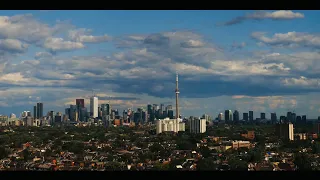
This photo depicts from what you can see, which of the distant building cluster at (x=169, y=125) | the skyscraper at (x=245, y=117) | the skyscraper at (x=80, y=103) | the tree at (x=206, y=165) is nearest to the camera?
the tree at (x=206, y=165)

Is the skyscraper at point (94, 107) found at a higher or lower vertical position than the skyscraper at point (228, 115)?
higher

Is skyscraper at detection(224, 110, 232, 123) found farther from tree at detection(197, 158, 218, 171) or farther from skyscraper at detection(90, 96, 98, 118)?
tree at detection(197, 158, 218, 171)

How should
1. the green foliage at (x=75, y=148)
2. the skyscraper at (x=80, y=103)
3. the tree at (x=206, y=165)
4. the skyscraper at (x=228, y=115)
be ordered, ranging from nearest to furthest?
1. the tree at (x=206, y=165)
2. the green foliage at (x=75, y=148)
3. the skyscraper at (x=228, y=115)
4. the skyscraper at (x=80, y=103)

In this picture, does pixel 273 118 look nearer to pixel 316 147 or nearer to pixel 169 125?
pixel 316 147

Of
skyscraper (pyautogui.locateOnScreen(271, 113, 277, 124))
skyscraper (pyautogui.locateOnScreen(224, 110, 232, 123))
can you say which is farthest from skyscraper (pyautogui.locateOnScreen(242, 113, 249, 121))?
skyscraper (pyautogui.locateOnScreen(271, 113, 277, 124))

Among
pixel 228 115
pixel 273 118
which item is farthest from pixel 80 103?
pixel 273 118

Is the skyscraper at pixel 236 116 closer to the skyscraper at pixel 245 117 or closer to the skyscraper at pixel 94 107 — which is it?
the skyscraper at pixel 245 117

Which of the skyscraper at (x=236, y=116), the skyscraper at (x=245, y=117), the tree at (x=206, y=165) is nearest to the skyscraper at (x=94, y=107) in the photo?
the skyscraper at (x=236, y=116)

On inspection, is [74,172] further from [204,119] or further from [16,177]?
[204,119]

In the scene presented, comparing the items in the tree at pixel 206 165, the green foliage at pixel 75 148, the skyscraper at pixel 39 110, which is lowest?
the green foliage at pixel 75 148

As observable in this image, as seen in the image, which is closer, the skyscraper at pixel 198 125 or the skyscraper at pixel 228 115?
the skyscraper at pixel 228 115
